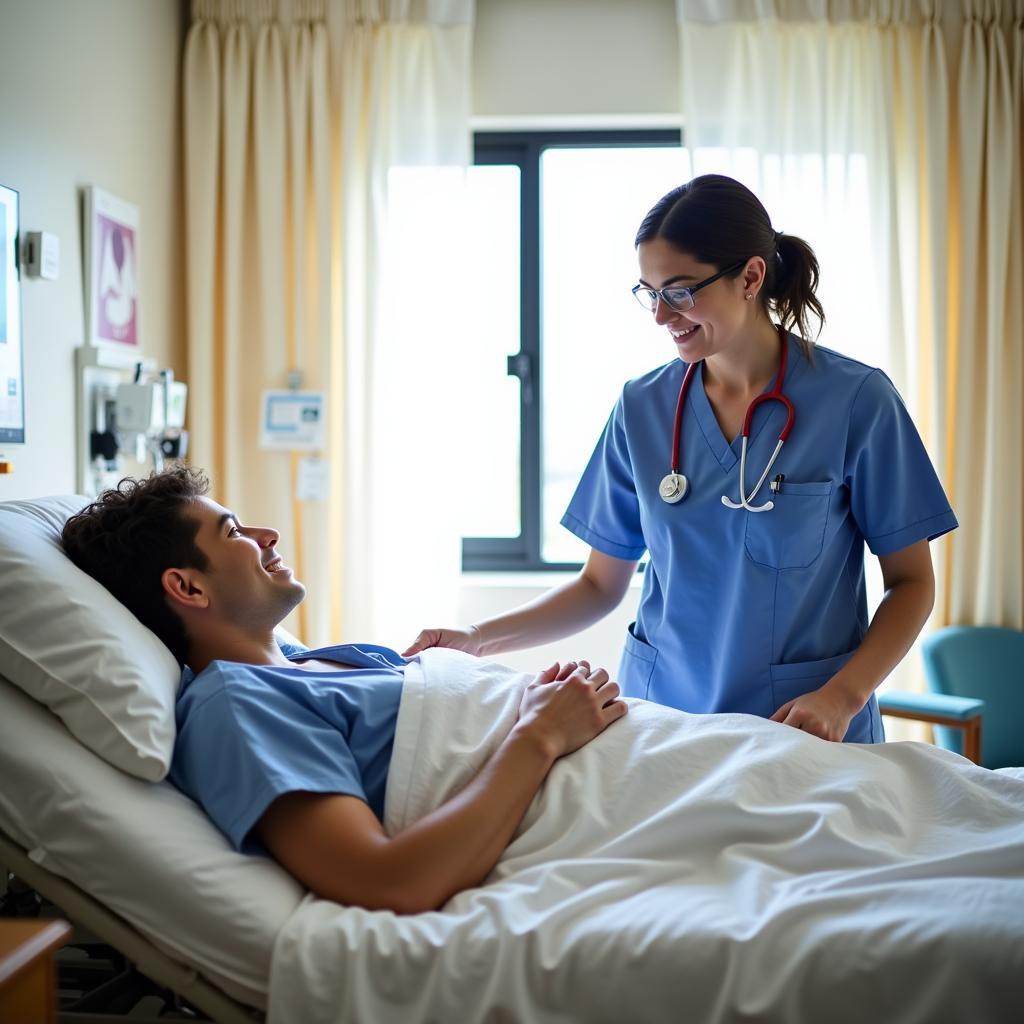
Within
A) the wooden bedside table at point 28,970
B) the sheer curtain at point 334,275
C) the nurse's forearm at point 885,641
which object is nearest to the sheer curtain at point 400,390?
the sheer curtain at point 334,275

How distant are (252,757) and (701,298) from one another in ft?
3.42

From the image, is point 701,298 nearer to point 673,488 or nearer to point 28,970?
point 673,488

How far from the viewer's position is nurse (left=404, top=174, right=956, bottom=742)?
5.72 feet

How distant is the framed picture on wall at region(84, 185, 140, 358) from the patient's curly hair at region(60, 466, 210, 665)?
1.19 m

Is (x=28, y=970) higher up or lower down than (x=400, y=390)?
lower down

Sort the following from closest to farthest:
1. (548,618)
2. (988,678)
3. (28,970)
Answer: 1. (28,970)
2. (548,618)
3. (988,678)

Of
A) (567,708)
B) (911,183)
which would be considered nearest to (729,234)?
(567,708)

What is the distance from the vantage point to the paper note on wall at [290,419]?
11.0ft

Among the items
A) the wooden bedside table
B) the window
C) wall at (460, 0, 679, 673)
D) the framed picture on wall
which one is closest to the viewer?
the wooden bedside table

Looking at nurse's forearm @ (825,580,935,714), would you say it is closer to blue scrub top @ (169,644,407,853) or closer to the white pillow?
blue scrub top @ (169,644,407,853)

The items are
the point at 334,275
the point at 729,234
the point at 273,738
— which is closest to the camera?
the point at 273,738

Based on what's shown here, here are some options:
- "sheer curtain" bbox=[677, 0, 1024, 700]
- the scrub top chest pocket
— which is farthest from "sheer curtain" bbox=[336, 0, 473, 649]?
the scrub top chest pocket

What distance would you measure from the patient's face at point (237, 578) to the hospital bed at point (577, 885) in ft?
0.72

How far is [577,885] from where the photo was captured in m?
1.26
